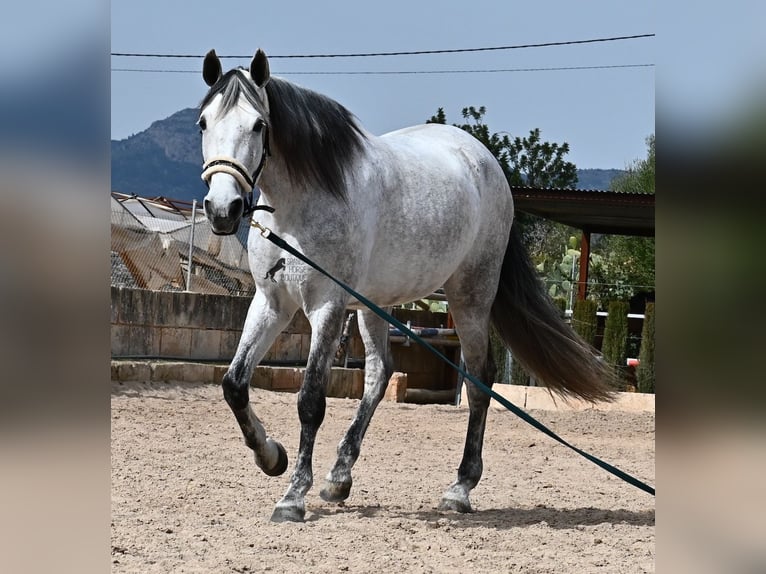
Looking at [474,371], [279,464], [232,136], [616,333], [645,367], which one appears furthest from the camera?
[616,333]

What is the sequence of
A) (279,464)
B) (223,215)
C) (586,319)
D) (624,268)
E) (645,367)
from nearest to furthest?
(223,215)
(279,464)
(645,367)
(586,319)
(624,268)

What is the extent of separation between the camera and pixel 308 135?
4.25m

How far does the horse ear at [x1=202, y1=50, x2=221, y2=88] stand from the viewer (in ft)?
13.1

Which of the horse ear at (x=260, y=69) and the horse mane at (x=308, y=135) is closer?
the horse ear at (x=260, y=69)

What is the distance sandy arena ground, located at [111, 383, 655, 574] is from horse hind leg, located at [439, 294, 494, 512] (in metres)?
0.23

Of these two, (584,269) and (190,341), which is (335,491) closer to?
(190,341)

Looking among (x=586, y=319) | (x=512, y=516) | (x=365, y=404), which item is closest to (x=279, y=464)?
(x=365, y=404)

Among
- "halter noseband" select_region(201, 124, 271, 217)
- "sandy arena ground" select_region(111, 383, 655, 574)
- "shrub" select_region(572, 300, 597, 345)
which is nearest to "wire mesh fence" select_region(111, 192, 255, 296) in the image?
"sandy arena ground" select_region(111, 383, 655, 574)

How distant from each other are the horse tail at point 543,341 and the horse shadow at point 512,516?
31.0 inches

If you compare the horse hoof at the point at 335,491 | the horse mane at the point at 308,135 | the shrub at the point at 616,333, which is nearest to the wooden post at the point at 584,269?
the shrub at the point at 616,333

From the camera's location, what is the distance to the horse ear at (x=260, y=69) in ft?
12.8

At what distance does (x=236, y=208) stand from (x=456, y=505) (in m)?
2.03

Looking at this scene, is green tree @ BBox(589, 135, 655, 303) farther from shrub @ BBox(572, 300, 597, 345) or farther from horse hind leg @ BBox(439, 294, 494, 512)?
horse hind leg @ BBox(439, 294, 494, 512)

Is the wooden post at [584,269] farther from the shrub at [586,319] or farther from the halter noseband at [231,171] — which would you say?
the halter noseband at [231,171]
